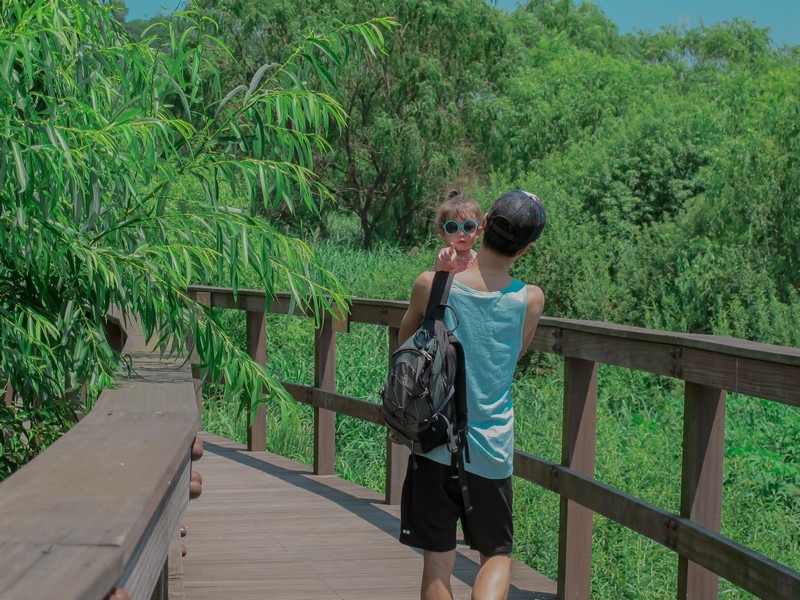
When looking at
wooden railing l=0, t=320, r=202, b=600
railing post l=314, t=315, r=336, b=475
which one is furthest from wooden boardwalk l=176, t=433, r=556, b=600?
wooden railing l=0, t=320, r=202, b=600

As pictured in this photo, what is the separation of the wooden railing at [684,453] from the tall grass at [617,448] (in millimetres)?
1024

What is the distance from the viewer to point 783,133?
17.2 m

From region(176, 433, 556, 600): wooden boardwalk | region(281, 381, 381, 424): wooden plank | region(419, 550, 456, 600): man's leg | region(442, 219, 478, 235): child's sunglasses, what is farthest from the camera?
region(281, 381, 381, 424): wooden plank

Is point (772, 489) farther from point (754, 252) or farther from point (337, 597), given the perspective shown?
point (754, 252)

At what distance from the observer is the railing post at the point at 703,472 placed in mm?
3324

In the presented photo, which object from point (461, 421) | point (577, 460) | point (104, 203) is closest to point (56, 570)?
point (461, 421)

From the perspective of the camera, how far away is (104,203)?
11.9ft

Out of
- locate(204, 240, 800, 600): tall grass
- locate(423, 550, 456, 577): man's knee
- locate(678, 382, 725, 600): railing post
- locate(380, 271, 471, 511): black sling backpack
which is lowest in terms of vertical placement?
locate(204, 240, 800, 600): tall grass

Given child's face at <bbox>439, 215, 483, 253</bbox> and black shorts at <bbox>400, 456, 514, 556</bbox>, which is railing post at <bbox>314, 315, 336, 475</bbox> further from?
black shorts at <bbox>400, 456, 514, 556</bbox>

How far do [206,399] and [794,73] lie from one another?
41.5ft

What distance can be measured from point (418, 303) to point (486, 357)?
0.83 feet

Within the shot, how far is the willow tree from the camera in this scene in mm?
3102

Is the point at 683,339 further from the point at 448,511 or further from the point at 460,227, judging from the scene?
the point at 448,511

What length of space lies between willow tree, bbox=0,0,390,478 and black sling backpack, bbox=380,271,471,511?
66 centimetres
